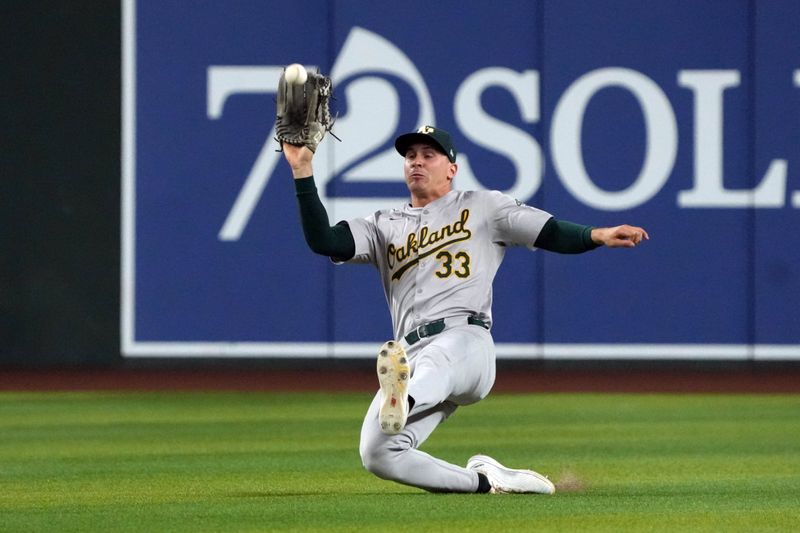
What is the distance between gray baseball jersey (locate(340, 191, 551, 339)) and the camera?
595cm

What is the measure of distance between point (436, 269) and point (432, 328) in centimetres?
23

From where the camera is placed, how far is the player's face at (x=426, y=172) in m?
6.06

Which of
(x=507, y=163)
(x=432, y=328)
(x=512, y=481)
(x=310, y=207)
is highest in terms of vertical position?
(x=507, y=163)

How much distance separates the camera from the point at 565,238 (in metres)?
5.78

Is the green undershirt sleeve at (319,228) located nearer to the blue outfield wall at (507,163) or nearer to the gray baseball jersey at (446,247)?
the gray baseball jersey at (446,247)

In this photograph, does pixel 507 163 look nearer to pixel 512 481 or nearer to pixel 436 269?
pixel 436 269

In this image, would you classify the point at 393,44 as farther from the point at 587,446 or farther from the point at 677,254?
the point at 587,446

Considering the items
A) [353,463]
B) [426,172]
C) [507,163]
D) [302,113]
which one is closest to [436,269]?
[426,172]

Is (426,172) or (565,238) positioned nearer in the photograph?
(565,238)

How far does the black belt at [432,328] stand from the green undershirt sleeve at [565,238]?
0.38 meters

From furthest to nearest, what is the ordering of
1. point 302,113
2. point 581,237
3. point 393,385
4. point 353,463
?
point 353,463 → point 302,113 → point 581,237 → point 393,385

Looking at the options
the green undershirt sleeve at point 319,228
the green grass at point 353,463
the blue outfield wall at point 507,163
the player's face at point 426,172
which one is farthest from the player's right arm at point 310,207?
the blue outfield wall at point 507,163

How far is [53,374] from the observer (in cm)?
1297

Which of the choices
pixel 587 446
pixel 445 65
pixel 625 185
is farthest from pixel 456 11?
pixel 587 446
